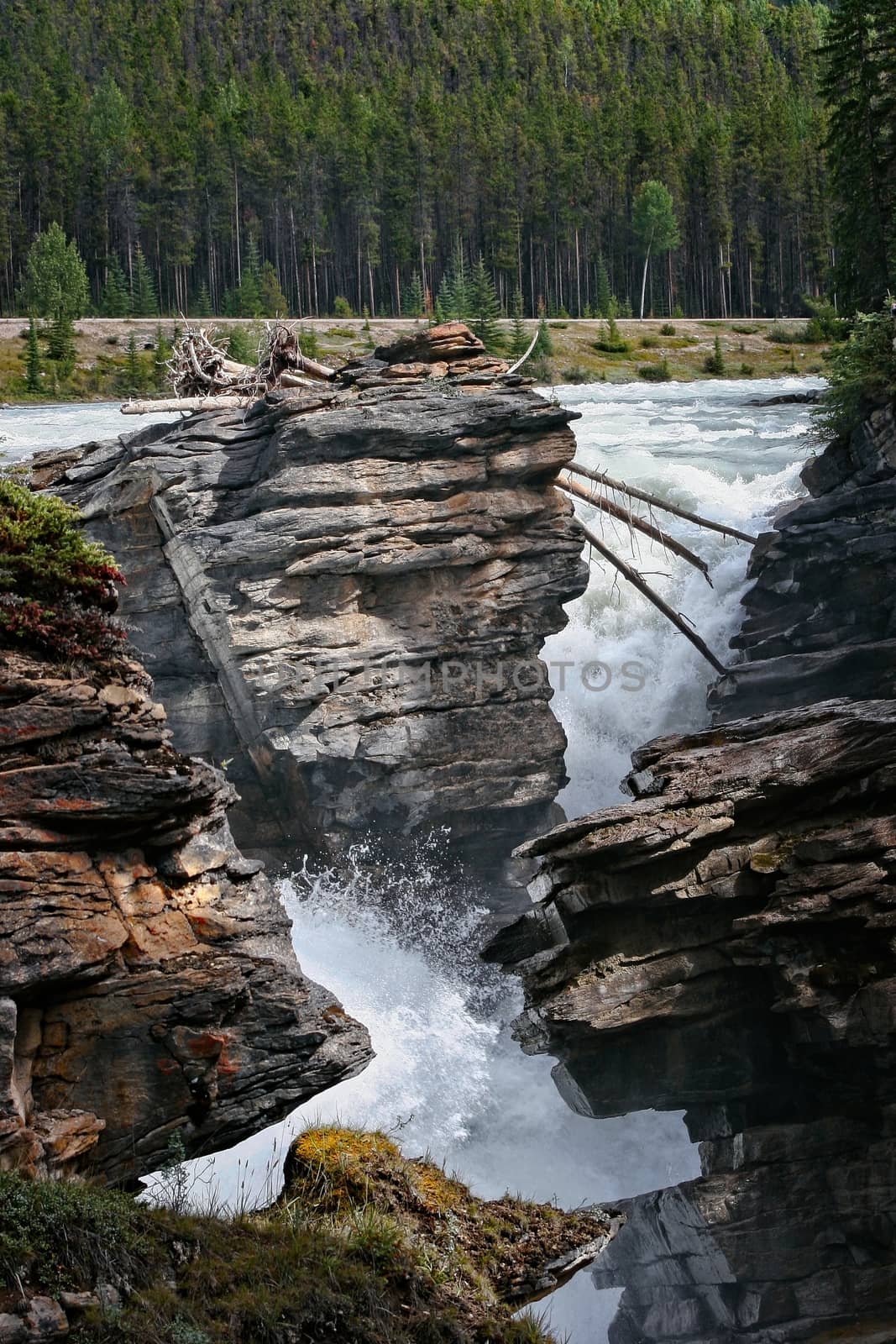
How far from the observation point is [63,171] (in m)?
104

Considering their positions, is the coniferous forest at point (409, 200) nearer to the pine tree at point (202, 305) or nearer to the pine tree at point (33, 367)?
the pine tree at point (202, 305)

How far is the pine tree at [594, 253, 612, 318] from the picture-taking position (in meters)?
101

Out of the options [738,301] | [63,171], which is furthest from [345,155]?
[738,301]

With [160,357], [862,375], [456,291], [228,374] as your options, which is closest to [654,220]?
[456,291]

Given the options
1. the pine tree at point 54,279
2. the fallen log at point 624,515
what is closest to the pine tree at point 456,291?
the pine tree at point 54,279

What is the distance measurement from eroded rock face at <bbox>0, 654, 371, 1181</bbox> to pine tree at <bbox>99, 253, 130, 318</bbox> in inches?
3357

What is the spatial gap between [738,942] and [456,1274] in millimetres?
5881

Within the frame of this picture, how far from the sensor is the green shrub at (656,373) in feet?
233

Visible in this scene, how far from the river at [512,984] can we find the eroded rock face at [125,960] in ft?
3.51

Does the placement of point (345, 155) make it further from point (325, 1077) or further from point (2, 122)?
point (325, 1077)

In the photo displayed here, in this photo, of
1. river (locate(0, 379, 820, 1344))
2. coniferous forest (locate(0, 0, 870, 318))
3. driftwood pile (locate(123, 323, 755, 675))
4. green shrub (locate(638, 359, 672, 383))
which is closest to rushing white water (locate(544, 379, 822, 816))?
river (locate(0, 379, 820, 1344))

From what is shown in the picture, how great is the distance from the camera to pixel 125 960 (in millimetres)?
11219

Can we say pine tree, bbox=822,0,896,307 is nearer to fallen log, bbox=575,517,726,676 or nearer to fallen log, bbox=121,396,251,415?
fallen log, bbox=575,517,726,676

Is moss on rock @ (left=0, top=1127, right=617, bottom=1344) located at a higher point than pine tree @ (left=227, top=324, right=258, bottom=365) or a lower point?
lower
